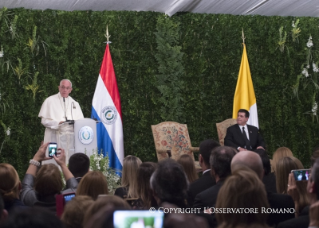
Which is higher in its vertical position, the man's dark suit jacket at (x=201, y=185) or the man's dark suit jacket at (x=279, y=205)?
the man's dark suit jacket at (x=201, y=185)

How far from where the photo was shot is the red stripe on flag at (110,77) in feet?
25.4

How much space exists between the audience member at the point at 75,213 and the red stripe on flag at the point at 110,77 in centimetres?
576

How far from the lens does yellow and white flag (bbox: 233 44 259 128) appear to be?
330 inches

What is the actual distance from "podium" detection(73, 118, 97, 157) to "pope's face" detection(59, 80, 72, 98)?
0.57 metres

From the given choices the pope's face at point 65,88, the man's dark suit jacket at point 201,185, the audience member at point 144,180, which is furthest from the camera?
the pope's face at point 65,88

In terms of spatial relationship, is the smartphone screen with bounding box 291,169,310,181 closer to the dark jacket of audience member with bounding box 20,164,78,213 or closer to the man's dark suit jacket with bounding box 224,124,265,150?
the dark jacket of audience member with bounding box 20,164,78,213

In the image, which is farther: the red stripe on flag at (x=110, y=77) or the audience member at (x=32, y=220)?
the red stripe on flag at (x=110, y=77)

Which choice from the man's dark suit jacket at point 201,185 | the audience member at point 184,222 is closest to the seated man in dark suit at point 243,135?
the man's dark suit jacket at point 201,185

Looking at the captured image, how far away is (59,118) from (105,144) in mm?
850

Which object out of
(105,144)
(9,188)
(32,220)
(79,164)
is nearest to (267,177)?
(79,164)

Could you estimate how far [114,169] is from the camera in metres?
7.43

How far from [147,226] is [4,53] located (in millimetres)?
6717

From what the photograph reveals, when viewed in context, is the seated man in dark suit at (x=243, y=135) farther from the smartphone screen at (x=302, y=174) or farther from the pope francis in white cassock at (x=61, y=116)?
the smartphone screen at (x=302, y=174)

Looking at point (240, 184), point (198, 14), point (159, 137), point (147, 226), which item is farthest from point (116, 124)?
point (147, 226)
